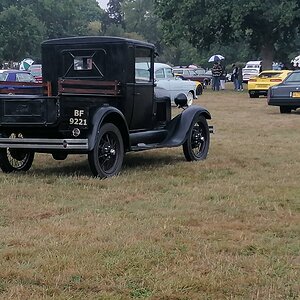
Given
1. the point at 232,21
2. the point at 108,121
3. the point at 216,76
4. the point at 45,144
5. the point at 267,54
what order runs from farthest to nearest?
the point at 267,54
the point at 216,76
the point at 232,21
the point at 108,121
the point at 45,144

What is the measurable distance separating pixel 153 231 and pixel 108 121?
130 inches

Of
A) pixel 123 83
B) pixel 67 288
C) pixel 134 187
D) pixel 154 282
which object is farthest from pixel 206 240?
pixel 123 83

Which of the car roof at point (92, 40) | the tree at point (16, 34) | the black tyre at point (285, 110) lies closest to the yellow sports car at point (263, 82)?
the black tyre at point (285, 110)

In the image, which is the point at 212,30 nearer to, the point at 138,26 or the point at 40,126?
→ the point at 40,126

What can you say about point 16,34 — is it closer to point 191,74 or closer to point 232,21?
point 191,74

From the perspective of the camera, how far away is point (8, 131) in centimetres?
903

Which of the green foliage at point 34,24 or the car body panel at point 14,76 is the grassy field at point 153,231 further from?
the green foliage at point 34,24

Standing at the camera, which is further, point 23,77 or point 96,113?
point 23,77

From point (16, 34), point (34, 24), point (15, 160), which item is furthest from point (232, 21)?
point (34, 24)

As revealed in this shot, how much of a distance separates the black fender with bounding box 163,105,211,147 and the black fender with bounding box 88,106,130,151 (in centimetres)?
107

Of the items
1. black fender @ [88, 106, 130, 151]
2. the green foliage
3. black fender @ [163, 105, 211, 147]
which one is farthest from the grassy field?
the green foliage

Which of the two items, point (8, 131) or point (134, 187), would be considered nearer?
point (134, 187)

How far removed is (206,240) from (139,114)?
4479mm

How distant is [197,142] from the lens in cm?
1073
